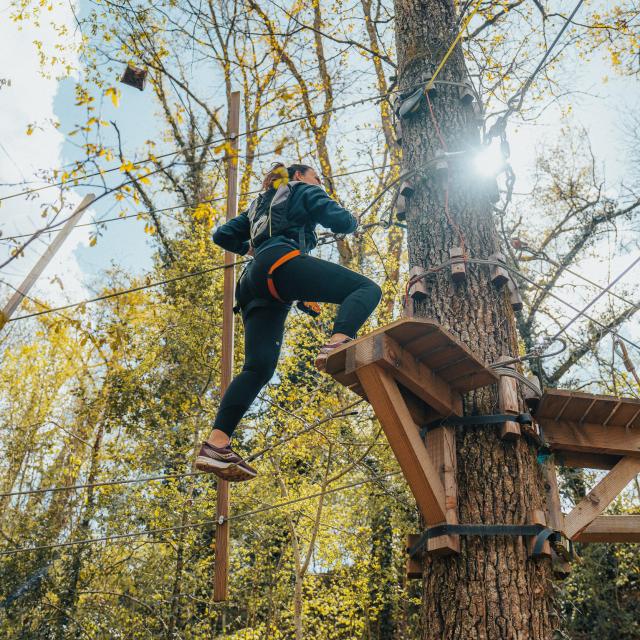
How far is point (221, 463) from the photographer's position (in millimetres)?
2562

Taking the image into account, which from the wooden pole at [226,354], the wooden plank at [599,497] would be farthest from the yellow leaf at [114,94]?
the wooden plank at [599,497]

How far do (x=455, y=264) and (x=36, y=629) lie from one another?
7.54m

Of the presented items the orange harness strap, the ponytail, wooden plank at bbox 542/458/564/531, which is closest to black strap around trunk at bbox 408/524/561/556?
wooden plank at bbox 542/458/564/531

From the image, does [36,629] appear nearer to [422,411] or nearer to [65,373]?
[65,373]

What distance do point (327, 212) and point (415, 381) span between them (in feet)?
2.91

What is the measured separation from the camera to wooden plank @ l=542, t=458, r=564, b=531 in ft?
8.41

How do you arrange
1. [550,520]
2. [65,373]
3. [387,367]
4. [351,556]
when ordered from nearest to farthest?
[387,367] < [550,520] < [351,556] < [65,373]

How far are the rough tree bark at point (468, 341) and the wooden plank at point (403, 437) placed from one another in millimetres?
198

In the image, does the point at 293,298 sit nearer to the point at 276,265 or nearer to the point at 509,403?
the point at 276,265

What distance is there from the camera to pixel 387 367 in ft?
7.65

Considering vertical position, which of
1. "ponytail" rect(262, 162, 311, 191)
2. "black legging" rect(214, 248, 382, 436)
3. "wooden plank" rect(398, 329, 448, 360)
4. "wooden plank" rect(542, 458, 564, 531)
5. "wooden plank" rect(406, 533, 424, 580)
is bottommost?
"wooden plank" rect(406, 533, 424, 580)

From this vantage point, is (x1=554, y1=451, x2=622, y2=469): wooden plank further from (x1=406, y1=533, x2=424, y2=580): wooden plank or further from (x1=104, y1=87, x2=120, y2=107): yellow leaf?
(x1=104, y1=87, x2=120, y2=107): yellow leaf

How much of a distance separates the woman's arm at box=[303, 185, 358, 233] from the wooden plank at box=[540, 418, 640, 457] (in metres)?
1.28

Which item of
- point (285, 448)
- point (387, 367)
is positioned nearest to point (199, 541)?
point (285, 448)
